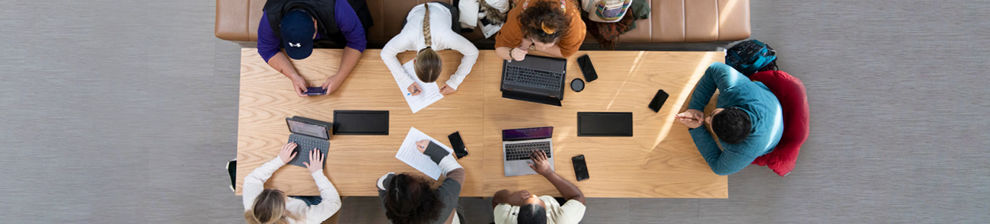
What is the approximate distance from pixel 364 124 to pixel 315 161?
0.27 m

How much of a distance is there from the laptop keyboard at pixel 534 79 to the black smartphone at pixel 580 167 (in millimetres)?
326

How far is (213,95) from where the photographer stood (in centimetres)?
247

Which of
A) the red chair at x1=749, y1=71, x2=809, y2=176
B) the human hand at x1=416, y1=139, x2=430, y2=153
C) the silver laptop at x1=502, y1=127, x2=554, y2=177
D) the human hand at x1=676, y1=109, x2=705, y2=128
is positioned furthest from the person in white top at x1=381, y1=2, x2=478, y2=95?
the red chair at x1=749, y1=71, x2=809, y2=176

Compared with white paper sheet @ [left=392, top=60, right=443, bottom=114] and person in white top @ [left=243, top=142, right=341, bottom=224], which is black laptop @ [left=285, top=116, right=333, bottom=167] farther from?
white paper sheet @ [left=392, top=60, right=443, bottom=114]

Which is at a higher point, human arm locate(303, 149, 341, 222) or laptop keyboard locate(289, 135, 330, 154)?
laptop keyboard locate(289, 135, 330, 154)

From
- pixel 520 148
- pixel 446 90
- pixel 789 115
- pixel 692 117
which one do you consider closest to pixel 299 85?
pixel 446 90

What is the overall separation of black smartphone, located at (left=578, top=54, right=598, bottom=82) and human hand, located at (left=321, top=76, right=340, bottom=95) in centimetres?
110

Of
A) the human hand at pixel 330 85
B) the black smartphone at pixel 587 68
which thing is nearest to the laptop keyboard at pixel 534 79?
the black smartphone at pixel 587 68

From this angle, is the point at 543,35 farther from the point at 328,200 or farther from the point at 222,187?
the point at 222,187

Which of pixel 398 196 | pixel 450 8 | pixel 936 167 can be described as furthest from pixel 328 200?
pixel 936 167

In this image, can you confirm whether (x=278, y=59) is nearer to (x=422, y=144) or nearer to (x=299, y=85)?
(x=299, y=85)

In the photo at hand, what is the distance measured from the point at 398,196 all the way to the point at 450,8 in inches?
37.5

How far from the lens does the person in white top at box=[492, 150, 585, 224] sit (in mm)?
1678

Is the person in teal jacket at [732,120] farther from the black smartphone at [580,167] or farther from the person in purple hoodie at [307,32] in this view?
the person in purple hoodie at [307,32]
